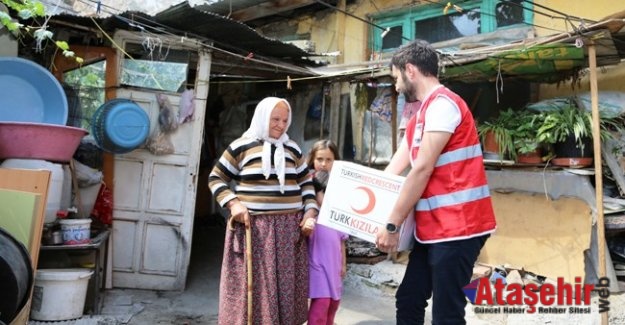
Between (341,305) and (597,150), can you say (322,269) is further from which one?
(597,150)

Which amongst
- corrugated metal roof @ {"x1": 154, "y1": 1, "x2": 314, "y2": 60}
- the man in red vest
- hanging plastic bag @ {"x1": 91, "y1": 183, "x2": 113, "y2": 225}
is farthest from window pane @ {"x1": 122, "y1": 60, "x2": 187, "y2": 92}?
the man in red vest

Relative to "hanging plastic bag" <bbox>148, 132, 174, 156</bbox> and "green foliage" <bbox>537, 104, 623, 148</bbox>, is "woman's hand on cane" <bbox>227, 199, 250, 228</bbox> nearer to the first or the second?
"hanging plastic bag" <bbox>148, 132, 174, 156</bbox>

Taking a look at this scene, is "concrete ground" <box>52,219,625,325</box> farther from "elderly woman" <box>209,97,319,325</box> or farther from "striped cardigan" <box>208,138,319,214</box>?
"striped cardigan" <box>208,138,319,214</box>

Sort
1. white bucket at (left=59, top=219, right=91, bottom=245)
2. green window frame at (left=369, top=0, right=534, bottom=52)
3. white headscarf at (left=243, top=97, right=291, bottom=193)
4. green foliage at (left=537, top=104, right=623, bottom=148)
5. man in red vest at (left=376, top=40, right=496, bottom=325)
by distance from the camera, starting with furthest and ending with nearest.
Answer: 1. green window frame at (left=369, top=0, right=534, bottom=52)
2. green foliage at (left=537, top=104, right=623, bottom=148)
3. white bucket at (left=59, top=219, right=91, bottom=245)
4. white headscarf at (left=243, top=97, right=291, bottom=193)
5. man in red vest at (left=376, top=40, right=496, bottom=325)

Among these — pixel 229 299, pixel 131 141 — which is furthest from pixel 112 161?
pixel 229 299

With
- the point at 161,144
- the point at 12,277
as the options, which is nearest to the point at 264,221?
the point at 12,277

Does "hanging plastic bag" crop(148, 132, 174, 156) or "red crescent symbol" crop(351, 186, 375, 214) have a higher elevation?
"hanging plastic bag" crop(148, 132, 174, 156)

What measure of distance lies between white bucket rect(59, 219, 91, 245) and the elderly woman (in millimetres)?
1921

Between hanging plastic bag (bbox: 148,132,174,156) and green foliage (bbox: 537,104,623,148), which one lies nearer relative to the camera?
green foliage (bbox: 537,104,623,148)

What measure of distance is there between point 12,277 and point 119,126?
2.25m

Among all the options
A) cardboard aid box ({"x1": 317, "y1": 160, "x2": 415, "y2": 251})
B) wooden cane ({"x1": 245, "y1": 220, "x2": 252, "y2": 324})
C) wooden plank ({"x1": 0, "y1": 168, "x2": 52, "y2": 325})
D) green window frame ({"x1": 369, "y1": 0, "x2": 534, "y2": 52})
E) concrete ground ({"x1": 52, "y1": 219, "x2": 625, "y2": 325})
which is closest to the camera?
cardboard aid box ({"x1": 317, "y1": 160, "x2": 415, "y2": 251})

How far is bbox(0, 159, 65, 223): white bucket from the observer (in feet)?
11.6

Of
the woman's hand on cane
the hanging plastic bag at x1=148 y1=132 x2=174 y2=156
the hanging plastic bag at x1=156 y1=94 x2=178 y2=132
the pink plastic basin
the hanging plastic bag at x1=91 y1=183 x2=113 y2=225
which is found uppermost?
the hanging plastic bag at x1=156 y1=94 x2=178 y2=132

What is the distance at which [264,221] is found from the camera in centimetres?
269
